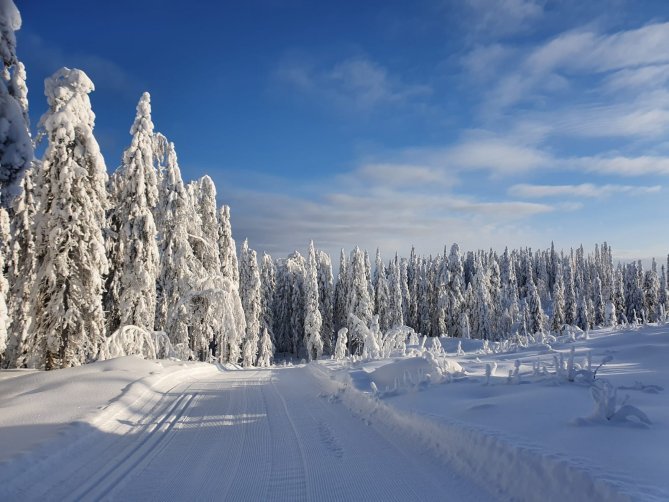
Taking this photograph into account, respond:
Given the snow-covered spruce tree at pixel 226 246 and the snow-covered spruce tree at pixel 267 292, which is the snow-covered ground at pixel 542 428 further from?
the snow-covered spruce tree at pixel 267 292

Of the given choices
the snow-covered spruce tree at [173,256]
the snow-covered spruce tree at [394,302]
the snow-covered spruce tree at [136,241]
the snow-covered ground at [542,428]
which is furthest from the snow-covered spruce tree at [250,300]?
the snow-covered ground at [542,428]

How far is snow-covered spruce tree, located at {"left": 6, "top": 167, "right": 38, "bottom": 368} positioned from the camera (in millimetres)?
22375

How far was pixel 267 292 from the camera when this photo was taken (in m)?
59.0

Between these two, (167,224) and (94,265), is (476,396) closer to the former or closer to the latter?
(94,265)

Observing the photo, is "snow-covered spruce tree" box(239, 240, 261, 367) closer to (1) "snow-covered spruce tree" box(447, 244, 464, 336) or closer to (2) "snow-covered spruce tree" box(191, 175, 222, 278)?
(2) "snow-covered spruce tree" box(191, 175, 222, 278)

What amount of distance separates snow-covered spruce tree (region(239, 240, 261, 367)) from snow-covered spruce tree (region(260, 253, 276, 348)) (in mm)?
4530

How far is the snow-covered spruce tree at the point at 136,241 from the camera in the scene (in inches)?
880

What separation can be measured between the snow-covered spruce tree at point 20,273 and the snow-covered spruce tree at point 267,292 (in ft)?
93.1

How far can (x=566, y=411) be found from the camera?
6.48m

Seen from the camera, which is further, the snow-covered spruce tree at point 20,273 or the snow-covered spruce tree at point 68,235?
the snow-covered spruce tree at point 20,273

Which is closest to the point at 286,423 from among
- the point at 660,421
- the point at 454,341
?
the point at 660,421

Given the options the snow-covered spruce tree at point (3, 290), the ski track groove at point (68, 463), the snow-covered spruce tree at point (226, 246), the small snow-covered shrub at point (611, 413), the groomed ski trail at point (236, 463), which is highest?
the snow-covered spruce tree at point (226, 246)

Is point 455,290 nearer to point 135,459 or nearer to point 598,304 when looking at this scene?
point 598,304

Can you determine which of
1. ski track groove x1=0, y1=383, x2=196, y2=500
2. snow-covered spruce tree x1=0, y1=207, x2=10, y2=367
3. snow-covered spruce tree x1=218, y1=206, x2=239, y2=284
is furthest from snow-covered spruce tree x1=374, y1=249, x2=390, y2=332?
ski track groove x1=0, y1=383, x2=196, y2=500
